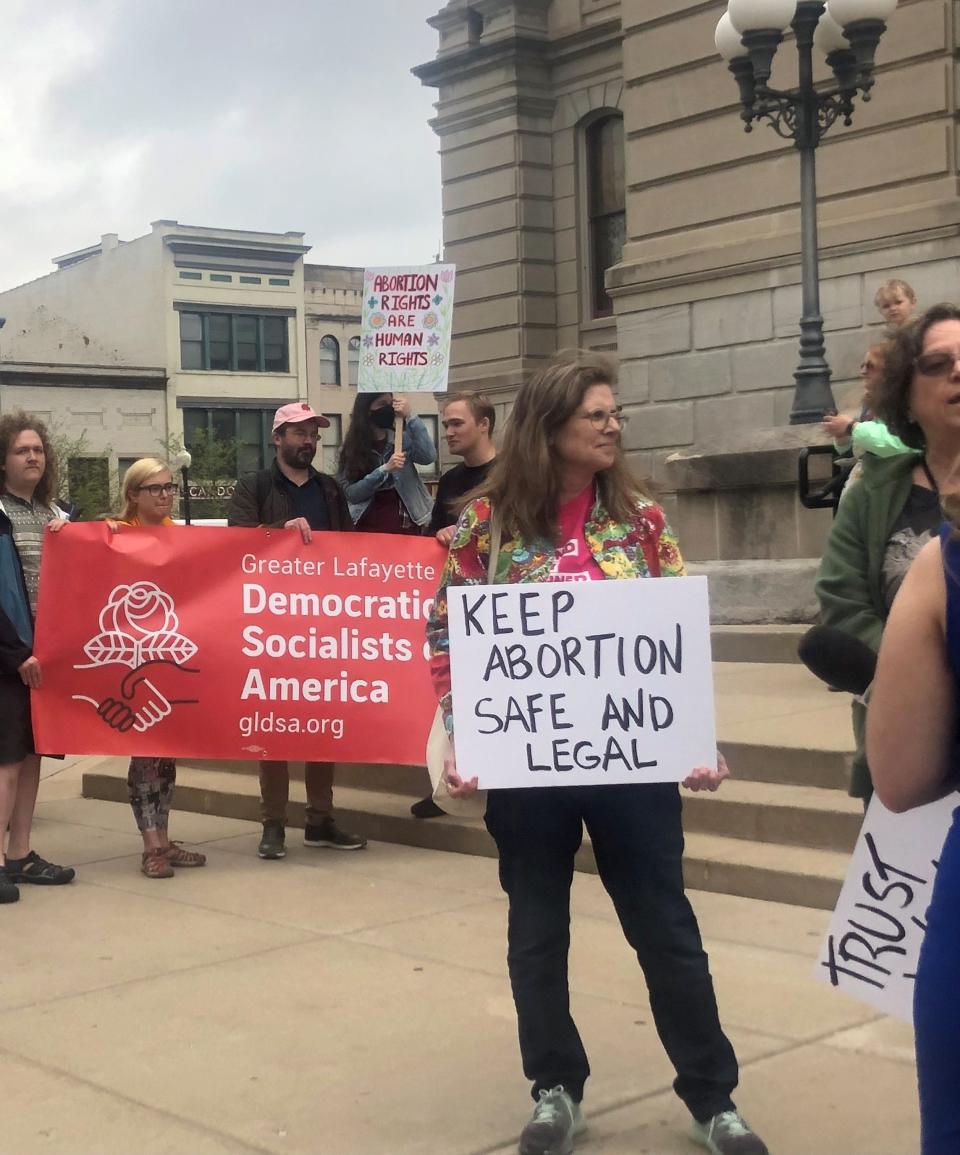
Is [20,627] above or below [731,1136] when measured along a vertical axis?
above

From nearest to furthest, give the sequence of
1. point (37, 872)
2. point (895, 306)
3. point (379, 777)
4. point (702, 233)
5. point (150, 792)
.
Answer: point (37, 872) < point (150, 792) < point (379, 777) < point (895, 306) < point (702, 233)

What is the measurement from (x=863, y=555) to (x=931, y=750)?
1712mm

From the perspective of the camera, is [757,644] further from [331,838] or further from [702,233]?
[702,233]

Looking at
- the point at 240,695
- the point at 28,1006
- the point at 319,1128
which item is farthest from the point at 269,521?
the point at 319,1128

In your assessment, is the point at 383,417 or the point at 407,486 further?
the point at 383,417

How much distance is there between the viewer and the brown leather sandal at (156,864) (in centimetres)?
711

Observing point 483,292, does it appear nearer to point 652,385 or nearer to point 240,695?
point 652,385

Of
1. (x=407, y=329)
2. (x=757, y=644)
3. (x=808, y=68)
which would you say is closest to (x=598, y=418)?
(x=407, y=329)

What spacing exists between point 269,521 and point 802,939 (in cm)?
326

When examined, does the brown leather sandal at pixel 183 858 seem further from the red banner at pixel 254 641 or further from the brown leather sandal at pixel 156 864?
the red banner at pixel 254 641

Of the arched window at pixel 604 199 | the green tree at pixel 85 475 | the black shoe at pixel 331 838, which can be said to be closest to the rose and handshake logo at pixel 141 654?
the black shoe at pixel 331 838

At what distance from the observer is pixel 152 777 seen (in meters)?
7.31

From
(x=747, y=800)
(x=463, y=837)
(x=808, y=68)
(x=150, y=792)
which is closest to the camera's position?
(x=747, y=800)

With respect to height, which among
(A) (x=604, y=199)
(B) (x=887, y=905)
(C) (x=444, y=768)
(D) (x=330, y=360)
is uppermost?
(D) (x=330, y=360)
